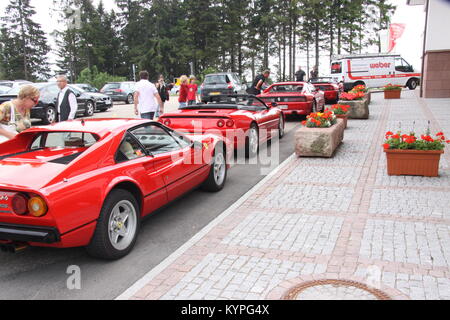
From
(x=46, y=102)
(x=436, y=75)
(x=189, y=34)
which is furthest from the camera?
(x=189, y=34)

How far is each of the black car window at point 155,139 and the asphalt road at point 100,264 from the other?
0.92m

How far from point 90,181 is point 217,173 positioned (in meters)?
2.97

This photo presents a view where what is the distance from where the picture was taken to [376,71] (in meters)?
30.1

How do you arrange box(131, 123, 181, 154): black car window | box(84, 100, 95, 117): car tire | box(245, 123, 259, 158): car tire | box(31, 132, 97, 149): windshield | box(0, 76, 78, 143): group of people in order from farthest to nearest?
box(84, 100, 95, 117): car tire, box(245, 123, 259, 158): car tire, box(0, 76, 78, 143): group of people, box(131, 123, 181, 154): black car window, box(31, 132, 97, 149): windshield

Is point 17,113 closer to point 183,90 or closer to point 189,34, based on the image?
point 183,90

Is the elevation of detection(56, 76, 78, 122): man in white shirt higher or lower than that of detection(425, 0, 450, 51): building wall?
lower

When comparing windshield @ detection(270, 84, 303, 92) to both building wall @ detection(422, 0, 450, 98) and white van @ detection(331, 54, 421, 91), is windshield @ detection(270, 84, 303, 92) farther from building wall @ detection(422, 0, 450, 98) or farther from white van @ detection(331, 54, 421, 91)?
white van @ detection(331, 54, 421, 91)

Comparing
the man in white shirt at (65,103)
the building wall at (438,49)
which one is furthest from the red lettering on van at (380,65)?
the man in white shirt at (65,103)

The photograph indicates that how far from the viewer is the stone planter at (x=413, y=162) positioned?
22.9 feet

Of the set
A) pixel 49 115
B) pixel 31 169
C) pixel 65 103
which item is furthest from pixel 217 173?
pixel 49 115

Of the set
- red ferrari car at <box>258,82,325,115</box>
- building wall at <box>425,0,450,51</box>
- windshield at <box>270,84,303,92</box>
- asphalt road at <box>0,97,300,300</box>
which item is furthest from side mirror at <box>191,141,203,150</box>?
building wall at <box>425,0,450,51</box>

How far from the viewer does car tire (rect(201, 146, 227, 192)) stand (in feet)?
20.9

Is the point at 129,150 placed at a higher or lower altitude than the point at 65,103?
lower

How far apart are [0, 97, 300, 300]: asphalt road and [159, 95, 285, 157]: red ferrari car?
8.95ft
